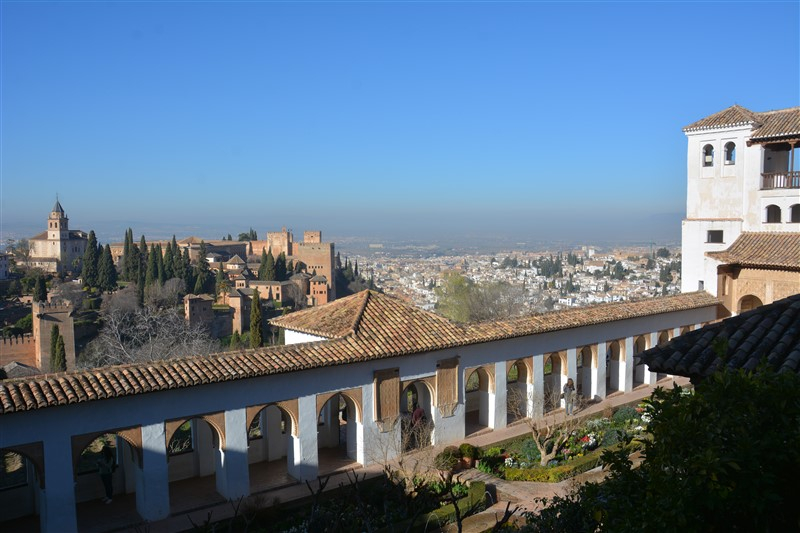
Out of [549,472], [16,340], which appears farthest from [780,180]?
[16,340]

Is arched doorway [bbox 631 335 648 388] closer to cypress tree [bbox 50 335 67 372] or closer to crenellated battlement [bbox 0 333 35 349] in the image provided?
cypress tree [bbox 50 335 67 372]

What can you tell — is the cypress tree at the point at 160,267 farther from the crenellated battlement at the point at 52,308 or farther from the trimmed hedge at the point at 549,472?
the trimmed hedge at the point at 549,472

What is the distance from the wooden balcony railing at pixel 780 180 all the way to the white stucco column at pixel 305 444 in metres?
16.2

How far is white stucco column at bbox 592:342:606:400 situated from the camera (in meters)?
18.7

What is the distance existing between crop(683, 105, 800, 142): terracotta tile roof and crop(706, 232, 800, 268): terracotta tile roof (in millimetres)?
2982

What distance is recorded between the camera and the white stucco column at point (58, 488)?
1020cm

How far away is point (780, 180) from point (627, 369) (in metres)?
7.76

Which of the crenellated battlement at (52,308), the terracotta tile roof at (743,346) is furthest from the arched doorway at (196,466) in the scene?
the crenellated battlement at (52,308)

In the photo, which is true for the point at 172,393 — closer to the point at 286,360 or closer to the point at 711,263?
the point at 286,360

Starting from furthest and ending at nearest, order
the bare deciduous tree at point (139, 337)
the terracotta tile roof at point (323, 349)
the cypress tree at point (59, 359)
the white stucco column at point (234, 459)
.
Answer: the cypress tree at point (59, 359) < the bare deciduous tree at point (139, 337) < the white stucco column at point (234, 459) < the terracotta tile roof at point (323, 349)

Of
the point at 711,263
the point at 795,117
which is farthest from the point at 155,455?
the point at 795,117

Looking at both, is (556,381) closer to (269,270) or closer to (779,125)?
(779,125)

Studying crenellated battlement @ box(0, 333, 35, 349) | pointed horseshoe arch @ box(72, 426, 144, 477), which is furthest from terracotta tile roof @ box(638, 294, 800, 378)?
crenellated battlement @ box(0, 333, 35, 349)

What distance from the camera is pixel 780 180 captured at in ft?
69.3
